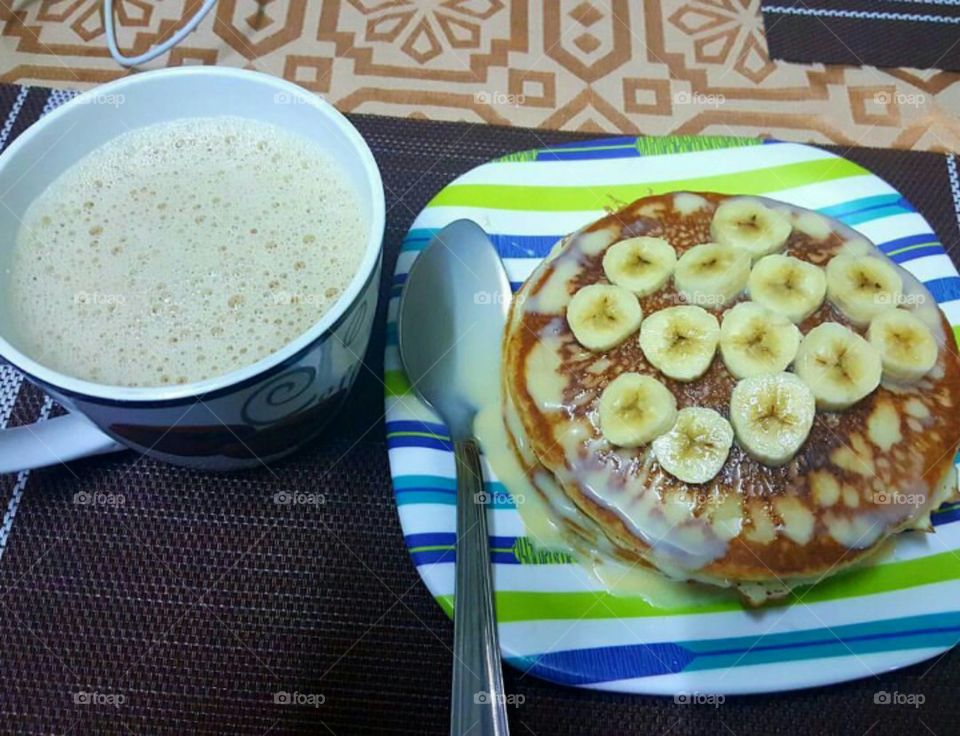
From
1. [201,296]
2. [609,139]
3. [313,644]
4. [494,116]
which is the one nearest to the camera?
[201,296]

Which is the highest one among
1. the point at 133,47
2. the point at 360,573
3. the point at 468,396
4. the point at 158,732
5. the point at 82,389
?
the point at 133,47

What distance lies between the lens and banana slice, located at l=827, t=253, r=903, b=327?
37.1 inches

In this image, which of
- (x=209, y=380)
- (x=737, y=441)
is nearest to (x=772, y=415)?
(x=737, y=441)

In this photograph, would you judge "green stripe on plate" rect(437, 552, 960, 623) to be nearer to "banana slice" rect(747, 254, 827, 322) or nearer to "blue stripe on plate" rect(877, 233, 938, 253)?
"banana slice" rect(747, 254, 827, 322)

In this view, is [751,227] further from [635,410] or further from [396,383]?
[396,383]

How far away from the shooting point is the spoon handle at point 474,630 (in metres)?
0.76

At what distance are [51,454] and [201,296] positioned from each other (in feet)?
0.76

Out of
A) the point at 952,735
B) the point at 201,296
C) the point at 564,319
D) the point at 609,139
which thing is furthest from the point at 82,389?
the point at 952,735

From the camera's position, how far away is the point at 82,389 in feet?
2.13

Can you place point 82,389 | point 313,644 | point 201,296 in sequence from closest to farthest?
point 82,389 → point 201,296 → point 313,644

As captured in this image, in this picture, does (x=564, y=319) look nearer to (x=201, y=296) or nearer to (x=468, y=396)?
(x=468, y=396)

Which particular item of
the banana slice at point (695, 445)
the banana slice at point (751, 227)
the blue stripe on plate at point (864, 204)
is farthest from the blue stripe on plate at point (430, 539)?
the blue stripe on plate at point (864, 204)

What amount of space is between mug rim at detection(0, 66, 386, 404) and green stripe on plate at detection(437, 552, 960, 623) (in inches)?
14.1

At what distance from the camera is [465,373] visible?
997 mm
